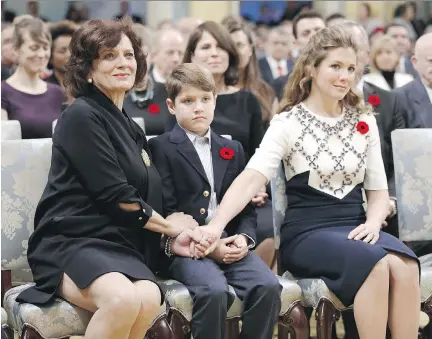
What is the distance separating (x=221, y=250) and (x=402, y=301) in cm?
68

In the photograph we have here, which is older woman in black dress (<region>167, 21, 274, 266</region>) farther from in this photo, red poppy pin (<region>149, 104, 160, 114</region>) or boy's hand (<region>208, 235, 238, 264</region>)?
boy's hand (<region>208, 235, 238, 264</region>)

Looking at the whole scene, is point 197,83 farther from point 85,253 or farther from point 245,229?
point 85,253

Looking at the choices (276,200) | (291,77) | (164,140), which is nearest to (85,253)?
(164,140)

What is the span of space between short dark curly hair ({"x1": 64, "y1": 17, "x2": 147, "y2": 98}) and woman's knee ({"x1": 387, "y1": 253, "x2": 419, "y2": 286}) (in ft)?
4.14

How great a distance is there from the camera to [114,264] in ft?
9.66

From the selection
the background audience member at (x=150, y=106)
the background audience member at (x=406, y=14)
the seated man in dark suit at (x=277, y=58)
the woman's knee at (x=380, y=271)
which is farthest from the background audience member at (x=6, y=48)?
the background audience member at (x=406, y=14)

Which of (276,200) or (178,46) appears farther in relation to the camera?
(178,46)

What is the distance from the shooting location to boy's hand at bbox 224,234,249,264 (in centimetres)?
325

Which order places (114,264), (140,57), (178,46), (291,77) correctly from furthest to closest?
1. (178,46)
2. (291,77)
3. (140,57)
4. (114,264)

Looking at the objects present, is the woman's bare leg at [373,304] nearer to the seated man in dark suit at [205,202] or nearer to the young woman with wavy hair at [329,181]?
the young woman with wavy hair at [329,181]

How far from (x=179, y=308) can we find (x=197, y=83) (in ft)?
2.83

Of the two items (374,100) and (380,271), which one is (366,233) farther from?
(374,100)

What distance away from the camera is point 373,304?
3150 millimetres

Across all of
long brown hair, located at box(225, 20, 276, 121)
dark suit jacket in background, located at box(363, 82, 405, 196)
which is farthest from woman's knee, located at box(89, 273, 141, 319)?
long brown hair, located at box(225, 20, 276, 121)
